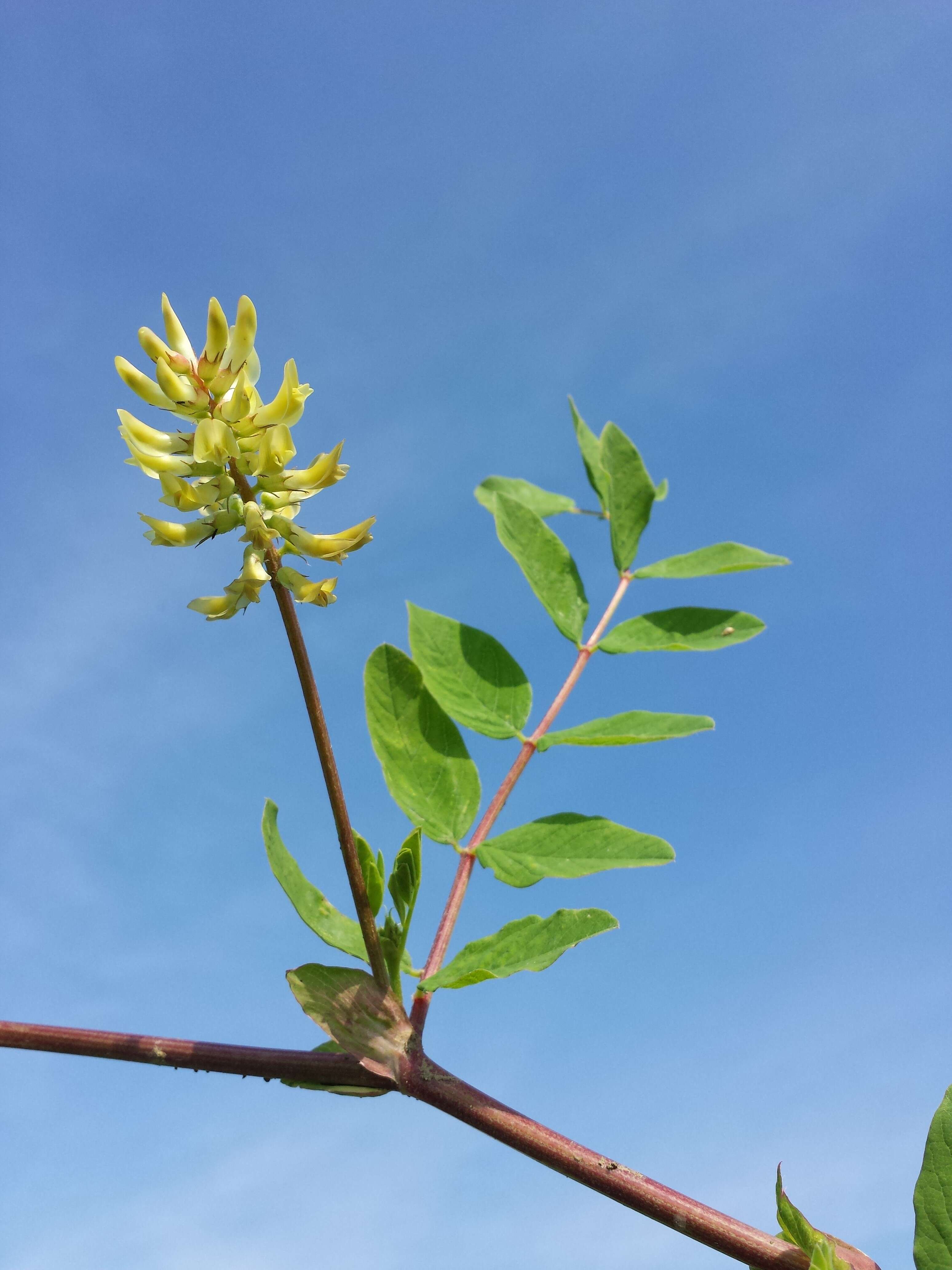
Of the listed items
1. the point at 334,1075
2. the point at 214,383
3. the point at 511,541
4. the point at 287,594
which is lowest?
the point at 334,1075

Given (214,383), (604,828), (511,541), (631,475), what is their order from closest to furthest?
(214,383) < (604,828) < (511,541) < (631,475)

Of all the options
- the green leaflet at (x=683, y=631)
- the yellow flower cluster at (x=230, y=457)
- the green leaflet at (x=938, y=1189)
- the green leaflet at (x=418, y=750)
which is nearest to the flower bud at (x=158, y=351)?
the yellow flower cluster at (x=230, y=457)

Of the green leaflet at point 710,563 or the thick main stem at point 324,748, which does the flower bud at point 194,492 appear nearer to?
the thick main stem at point 324,748

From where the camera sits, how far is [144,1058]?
158 cm

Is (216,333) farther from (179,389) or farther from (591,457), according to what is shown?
(591,457)

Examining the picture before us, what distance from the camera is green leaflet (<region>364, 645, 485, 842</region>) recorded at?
2.28 metres

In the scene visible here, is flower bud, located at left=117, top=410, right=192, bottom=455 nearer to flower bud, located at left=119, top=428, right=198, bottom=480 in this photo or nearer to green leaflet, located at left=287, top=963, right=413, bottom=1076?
flower bud, located at left=119, top=428, right=198, bottom=480

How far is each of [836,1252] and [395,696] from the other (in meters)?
1.31

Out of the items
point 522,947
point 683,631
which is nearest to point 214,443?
point 522,947

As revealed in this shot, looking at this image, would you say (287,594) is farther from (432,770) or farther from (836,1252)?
(836,1252)

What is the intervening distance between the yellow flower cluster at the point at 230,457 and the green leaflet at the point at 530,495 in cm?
176

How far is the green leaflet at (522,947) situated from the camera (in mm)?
1867

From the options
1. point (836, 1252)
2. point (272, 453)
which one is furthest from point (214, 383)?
point (836, 1252)

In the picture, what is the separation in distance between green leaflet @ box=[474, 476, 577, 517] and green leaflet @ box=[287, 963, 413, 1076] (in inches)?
79.7
